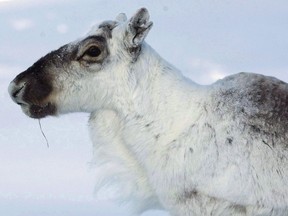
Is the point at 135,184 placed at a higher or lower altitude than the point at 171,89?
lower

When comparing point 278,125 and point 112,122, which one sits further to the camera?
point 112,122

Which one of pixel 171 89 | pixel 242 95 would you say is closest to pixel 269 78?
pixel 242 95

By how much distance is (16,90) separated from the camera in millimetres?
11484

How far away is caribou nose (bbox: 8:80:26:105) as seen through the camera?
1145 centimetres

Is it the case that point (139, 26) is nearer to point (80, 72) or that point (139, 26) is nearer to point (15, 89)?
point (80, 72)

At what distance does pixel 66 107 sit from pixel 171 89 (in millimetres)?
1535

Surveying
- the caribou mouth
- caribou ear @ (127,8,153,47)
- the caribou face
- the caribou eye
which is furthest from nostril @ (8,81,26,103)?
caribou ear @ (127,8,153,47)

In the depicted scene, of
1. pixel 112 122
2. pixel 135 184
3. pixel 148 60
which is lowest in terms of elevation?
pixel 135 184

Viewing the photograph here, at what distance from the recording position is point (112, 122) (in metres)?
11.6

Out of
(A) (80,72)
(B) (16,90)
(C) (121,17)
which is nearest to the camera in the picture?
(A) (80,72)

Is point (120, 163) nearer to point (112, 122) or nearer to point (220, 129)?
point (112, 122)

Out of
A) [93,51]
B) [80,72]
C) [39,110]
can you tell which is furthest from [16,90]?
[93,51]

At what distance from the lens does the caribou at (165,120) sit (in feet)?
35.1

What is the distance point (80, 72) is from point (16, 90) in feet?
3.25
